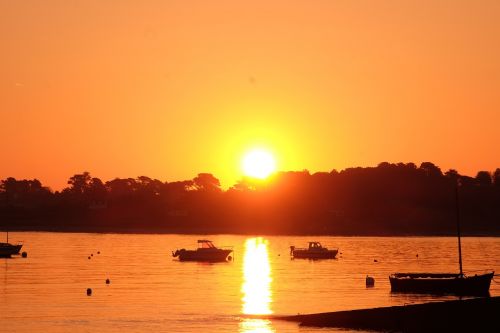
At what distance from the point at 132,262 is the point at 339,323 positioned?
93785 millimetres

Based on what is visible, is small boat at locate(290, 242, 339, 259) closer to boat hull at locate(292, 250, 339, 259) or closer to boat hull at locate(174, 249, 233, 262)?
boat hull at locate(292, 250, 339, 259)

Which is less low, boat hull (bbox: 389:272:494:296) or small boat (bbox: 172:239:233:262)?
small boat (bbox: 172:239:233:262)

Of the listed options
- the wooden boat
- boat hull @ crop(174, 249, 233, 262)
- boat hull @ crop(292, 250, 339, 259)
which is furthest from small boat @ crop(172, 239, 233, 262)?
the wooden boat

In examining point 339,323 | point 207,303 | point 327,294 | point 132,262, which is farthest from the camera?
point 132,262

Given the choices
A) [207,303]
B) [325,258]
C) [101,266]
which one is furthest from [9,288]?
[325,258]

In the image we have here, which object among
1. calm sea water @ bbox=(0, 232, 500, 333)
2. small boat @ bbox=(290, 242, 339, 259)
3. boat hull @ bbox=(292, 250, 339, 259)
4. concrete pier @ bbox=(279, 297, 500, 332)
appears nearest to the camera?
concrete pier @ bbox=(279, 297, 500, 332)

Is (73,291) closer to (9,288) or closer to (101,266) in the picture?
(9,288)

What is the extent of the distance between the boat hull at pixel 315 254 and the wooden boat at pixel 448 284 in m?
69.6

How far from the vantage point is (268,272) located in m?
126

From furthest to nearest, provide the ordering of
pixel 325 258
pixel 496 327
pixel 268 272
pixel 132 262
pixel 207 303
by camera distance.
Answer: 1. pixel 325 258
2. pixel 132 262
3. pixel 268 272
4. pixel 207 303
5. pixel 496 327

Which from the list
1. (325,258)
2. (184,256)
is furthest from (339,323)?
(325,258)

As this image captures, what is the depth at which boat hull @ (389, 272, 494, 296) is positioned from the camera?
8356 cm

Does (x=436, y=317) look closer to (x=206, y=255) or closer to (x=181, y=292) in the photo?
(x=181, y=292)

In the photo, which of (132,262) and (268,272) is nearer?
(268,272)
